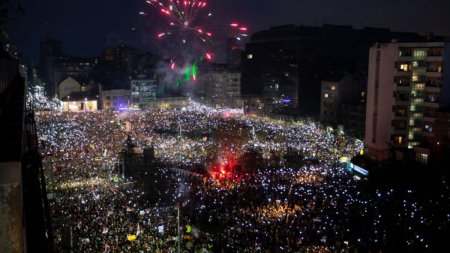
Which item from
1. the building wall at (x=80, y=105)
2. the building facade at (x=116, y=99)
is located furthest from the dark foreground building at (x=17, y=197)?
the building facade at (x=116, y=99)

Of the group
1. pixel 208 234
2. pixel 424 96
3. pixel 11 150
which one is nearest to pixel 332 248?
pixel 208 234

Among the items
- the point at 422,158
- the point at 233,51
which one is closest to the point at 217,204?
the point at 422,158

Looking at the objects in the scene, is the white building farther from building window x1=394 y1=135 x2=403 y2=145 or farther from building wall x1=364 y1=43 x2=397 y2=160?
building window x1=394 y1=135 x2=403 y2=145

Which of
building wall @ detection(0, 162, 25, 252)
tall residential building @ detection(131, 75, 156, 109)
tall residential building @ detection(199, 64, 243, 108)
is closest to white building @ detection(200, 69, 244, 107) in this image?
tall residential building @ detection(199, 64, 243, 108)

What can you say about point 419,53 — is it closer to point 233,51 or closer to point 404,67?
point 404,67

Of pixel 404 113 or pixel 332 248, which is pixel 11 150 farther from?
pixel 404 113

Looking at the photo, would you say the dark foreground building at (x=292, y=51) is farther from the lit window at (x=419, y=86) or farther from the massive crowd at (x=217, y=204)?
the massive crowd at (x=217, y=204)
